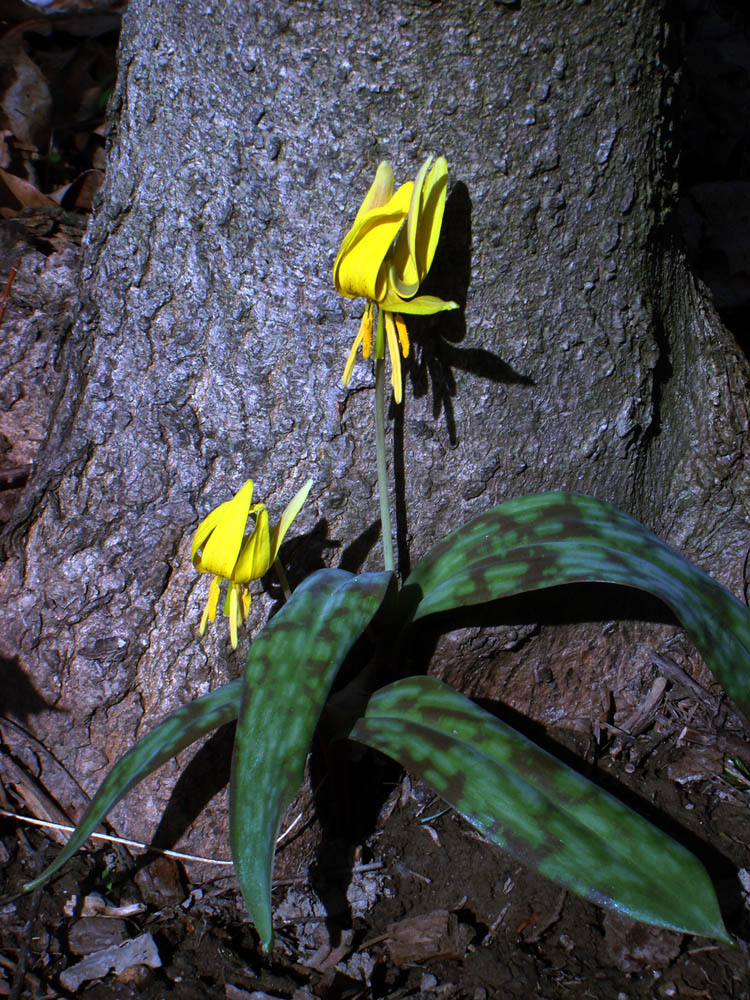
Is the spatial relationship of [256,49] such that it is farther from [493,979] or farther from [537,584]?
[493,979]

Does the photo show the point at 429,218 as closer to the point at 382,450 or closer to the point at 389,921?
the point at 382,450

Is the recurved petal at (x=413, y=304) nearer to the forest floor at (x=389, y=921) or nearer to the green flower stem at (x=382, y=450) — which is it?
the green flower stem at (x=382, y=450)

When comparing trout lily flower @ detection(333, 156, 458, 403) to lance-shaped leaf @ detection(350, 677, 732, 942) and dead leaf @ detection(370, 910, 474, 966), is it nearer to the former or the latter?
lance-shaped leaf @ detection(350, 677, 732, 942)

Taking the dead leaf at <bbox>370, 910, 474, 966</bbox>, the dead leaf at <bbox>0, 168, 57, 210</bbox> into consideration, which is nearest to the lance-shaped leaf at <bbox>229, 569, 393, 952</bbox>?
the dead leaf at <bbox>370, 910, 474, 966</bbox>

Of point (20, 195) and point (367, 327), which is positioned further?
point (20, 195)

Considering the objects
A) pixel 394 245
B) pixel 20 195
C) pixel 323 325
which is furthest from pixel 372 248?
pixel 20 195

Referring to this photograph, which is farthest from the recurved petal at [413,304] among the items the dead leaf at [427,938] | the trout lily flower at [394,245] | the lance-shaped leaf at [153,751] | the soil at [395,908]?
the dead leaf at [427,938]

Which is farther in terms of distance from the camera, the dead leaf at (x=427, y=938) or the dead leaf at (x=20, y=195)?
the dead leaf at (x=20, y=195)

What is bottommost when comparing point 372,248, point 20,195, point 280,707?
point 280,707
